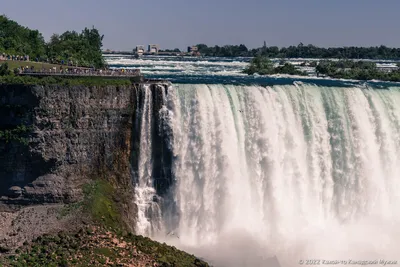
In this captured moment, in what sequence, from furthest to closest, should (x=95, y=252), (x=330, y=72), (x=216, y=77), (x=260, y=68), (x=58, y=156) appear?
(x=260, y=68) → (x=330, y=72) → (x=216, y=77) → (x=58, y=156) → (x=95, y=252)

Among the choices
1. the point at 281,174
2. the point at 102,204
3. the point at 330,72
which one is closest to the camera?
the point at 102,204

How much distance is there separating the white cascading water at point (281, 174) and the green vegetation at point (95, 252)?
11.7ft

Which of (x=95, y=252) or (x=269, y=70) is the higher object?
(x=269, y=70)

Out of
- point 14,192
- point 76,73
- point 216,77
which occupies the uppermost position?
point 76,73

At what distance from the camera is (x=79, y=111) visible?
108ft

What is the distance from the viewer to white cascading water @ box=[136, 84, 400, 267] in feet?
112

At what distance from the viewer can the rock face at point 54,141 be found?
3200 cm

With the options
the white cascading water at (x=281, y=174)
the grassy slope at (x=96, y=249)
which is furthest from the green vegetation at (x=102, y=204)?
the white cascading water at (x=281, y=174)

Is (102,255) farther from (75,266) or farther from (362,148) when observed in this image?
(362,148)

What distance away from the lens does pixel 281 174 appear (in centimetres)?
3625

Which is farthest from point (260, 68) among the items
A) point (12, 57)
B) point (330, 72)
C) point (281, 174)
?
point (281, 174)

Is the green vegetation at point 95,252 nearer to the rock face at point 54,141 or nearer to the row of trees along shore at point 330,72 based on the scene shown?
the rock face at point 54,141

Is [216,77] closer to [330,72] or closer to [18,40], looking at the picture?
[330,72]

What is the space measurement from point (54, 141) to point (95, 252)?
727cm
